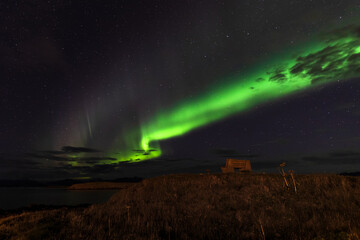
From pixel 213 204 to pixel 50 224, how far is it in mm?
9209

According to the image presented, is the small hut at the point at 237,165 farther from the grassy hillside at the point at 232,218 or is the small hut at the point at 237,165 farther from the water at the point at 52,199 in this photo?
the water at the point at 52,199

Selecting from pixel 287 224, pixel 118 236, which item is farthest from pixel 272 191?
pixel 118 236

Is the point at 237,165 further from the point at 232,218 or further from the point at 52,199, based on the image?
the point at 52,199

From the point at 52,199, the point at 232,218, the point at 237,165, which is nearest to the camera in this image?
the point at 232,218

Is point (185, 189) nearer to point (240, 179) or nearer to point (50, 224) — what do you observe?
point (240, 179)

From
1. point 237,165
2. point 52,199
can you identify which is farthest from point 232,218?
point 52,199

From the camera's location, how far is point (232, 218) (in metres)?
10.5

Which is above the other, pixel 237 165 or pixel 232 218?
pixel 237 165

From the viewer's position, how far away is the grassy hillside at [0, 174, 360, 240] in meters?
7.76

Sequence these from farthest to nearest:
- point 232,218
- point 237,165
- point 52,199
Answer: point 52,199 → point 237,165 → point 232,218

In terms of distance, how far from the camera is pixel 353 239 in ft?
18.9

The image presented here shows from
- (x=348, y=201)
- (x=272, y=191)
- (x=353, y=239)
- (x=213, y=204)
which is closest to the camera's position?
(x=353, y=239)

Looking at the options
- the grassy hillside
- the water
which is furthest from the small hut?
the water

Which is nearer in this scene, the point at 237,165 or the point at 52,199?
the point at 237,165
